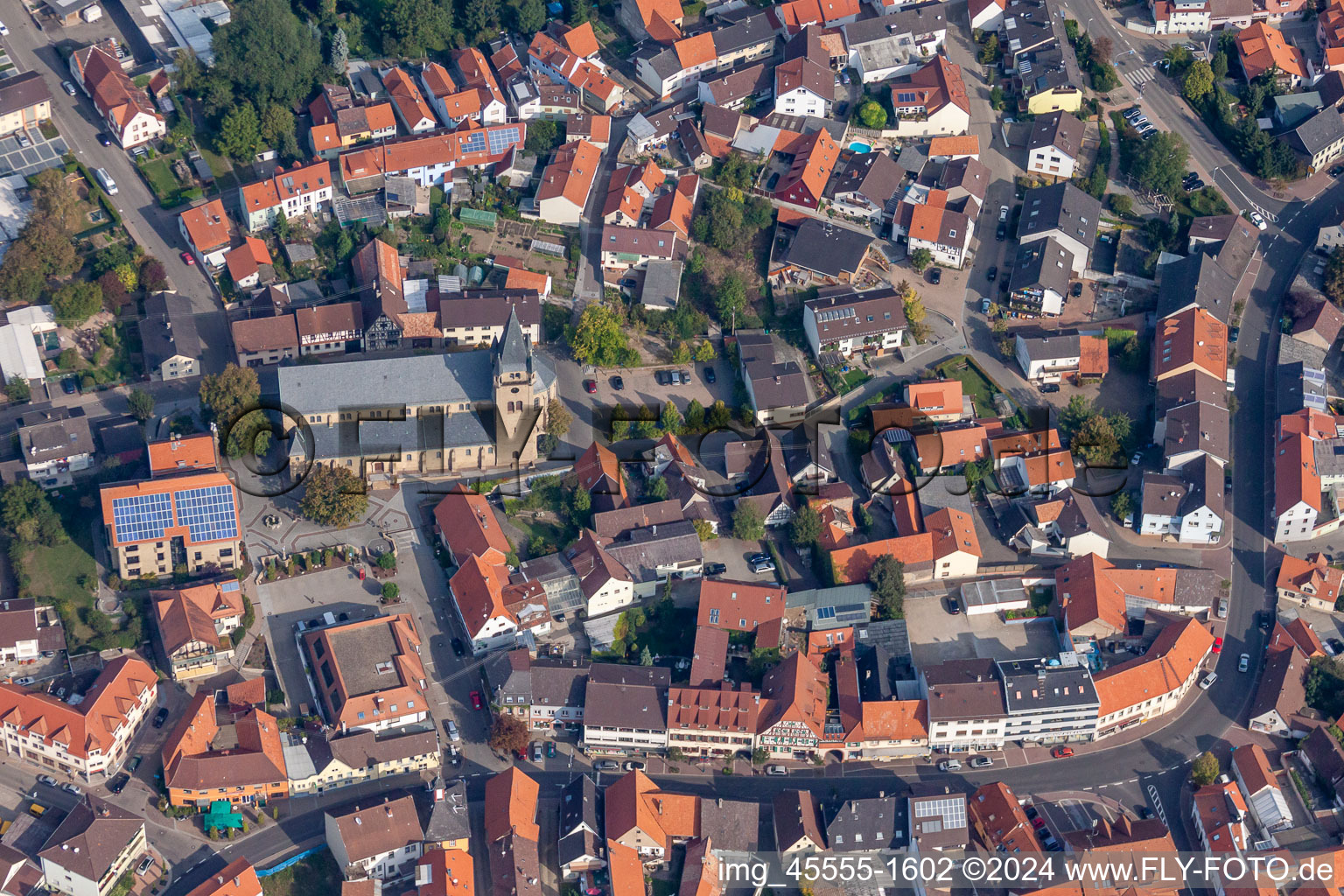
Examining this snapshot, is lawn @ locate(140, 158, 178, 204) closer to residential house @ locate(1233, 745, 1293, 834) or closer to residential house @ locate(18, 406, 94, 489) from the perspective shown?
residential house @ locate(18, 406, 94, 489)

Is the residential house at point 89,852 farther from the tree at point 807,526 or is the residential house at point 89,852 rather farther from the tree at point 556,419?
the tree at point 807,526

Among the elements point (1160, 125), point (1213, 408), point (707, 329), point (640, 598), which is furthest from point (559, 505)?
point (1160, 125)

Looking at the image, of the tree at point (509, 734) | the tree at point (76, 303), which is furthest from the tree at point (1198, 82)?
the tree at point (76, 303)

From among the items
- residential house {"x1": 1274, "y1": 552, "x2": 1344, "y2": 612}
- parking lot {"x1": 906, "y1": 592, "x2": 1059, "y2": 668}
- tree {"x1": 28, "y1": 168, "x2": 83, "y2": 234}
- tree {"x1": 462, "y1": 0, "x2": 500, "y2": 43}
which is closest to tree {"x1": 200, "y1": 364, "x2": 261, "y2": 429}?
tree {"x1": 28, "y1": 168, "x2": 83, "y2": 234}

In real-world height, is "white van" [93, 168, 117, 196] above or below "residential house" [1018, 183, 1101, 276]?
above

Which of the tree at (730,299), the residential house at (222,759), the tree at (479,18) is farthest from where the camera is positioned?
the tree at (479,18)

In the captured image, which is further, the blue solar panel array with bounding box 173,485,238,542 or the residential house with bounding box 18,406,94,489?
the residential house with bounding box 18,406,94,489
